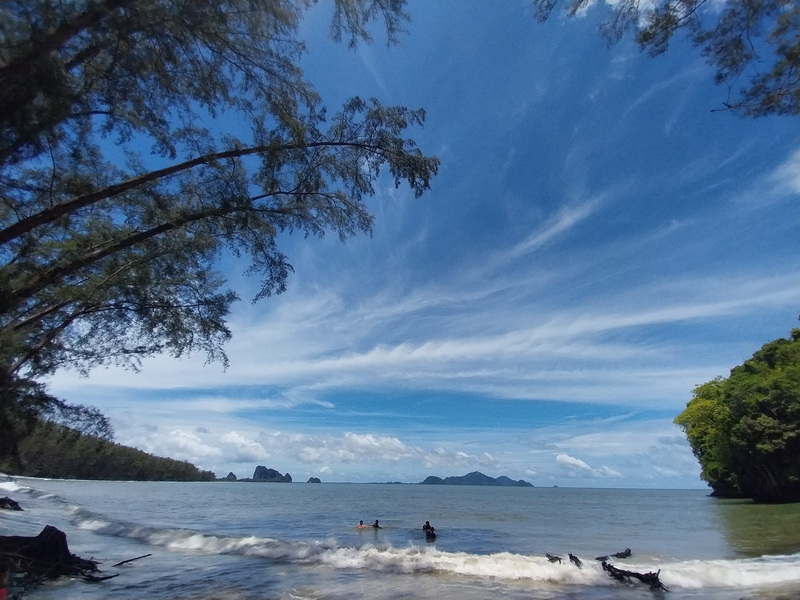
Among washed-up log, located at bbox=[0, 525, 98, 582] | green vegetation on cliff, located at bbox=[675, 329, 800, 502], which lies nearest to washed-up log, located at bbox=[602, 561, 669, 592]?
washed-up log, located at bbox=[0, 525, 98, 582]

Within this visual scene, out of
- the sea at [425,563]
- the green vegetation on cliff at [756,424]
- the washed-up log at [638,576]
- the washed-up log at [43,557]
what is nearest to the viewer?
the washed-up log at [43,557]

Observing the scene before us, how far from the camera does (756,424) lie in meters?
38.8

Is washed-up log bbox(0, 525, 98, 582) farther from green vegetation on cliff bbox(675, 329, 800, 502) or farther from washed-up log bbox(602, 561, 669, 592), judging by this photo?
green vegetation on cliff bbox(675, 329, 800, 502)

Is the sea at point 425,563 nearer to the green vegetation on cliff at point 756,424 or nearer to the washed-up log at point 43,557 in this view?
the washed-up log at point 43,557

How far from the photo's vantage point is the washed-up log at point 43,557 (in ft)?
38.1

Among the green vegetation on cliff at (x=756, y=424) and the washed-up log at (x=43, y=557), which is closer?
the washed-up log at (x=43, y=557)

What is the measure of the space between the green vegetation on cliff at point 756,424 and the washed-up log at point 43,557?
45.6m

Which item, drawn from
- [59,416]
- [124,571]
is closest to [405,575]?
[124,571]

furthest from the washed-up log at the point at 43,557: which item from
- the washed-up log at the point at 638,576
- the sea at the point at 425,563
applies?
the washed-up log at the point at 638,576

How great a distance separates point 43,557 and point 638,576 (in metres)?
15.9

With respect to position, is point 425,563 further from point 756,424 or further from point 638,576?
point 756,424

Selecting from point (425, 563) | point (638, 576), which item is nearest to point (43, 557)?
point (425, 563)

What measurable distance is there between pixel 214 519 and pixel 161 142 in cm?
3586

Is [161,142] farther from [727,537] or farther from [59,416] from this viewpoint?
[727,537]
